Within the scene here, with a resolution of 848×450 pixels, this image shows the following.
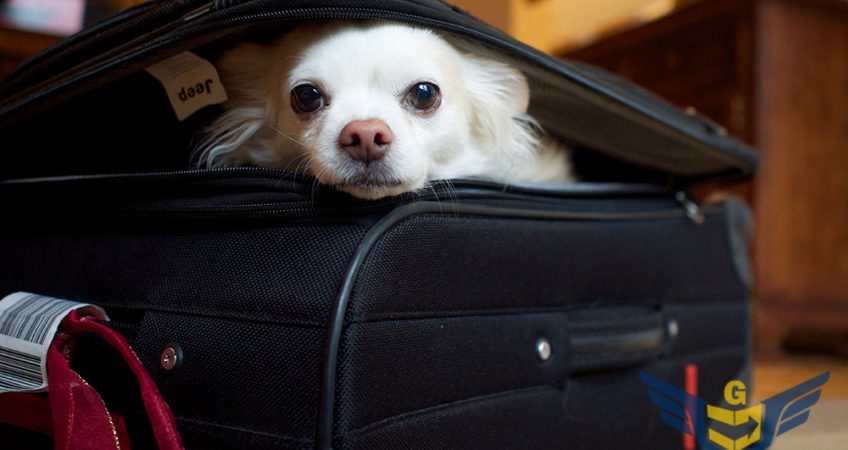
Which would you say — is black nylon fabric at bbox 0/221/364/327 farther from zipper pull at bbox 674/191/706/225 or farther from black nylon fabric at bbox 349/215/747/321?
zipper pull at bbox 674/191/706/225

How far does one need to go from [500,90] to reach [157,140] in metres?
0.44

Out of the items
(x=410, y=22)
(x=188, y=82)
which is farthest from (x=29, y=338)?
(x=410, y=22)

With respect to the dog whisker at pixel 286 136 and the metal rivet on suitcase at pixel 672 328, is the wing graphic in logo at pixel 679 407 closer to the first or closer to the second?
the metal rivet on suitcase at pixel 672 328

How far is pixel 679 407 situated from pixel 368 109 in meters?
0.62

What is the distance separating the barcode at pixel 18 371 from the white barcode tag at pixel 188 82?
11.9 inches

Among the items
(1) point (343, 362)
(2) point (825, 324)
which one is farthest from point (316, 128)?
(2) point (825, 324)

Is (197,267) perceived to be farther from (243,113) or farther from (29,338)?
(243,113)

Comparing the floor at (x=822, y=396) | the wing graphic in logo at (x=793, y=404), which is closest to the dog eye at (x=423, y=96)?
the wing graphic in logo at (x=793, y=404)

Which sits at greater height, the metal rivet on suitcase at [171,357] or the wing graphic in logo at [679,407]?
the metal rivet on suitcase at [171,357]

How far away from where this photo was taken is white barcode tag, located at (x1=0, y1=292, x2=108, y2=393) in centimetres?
67

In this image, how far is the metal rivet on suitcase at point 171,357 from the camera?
640 mm

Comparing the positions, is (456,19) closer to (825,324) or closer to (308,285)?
(308,285)

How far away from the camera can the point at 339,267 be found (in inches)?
23.7

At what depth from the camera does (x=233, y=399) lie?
611 mm
